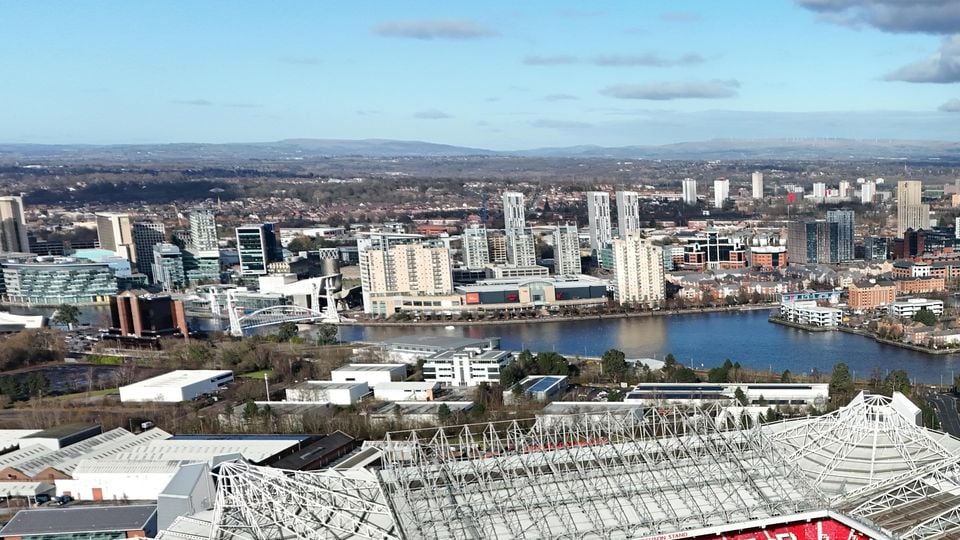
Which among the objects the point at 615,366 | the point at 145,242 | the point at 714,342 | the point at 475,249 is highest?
the point at 145,242

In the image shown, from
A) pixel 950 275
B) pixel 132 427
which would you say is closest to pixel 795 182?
pixel 950 275

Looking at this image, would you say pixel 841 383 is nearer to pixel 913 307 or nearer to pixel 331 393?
pixel 331 393

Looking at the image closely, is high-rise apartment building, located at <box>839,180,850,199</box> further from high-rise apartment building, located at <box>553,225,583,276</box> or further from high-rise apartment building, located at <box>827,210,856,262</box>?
high-rise apartment building, located at <box>553,225,583,276</box>

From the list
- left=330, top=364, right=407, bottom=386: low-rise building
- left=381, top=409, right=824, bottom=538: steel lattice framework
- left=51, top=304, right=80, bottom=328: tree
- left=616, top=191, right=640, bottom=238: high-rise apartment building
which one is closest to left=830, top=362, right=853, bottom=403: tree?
left=381, top=409, right=824, bottom=538: steel lattice framework

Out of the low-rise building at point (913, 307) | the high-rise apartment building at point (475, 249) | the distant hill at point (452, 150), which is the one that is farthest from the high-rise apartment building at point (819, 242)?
the distant hill at point (452, 150)

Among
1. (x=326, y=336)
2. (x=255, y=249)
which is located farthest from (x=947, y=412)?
(x=255, y=249)
